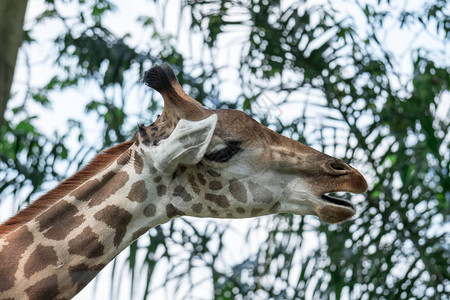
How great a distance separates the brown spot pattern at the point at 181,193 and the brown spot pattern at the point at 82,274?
364mm

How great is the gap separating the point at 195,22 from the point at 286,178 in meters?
2.91

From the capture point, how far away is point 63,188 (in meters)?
2.80

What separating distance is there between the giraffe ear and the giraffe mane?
221 millimetres

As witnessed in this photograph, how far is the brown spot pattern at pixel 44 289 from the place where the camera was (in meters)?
2.52

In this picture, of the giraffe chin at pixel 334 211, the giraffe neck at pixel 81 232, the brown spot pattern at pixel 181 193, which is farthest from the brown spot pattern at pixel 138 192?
the giraffe chin at pixel 334 211

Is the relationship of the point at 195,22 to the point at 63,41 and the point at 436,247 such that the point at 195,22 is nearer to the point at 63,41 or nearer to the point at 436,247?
the point at 63,41

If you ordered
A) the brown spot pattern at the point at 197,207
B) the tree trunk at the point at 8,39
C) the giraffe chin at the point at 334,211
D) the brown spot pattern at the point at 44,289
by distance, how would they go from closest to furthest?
1. the brown spot pattern at the point at 44,289
2. the giraffe chin at the point at 334,211
3. the brown spot pattern at the point at 197,207
4. the tree trunk at the point at 8,39

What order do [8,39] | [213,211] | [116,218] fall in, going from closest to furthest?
1. [116,218]
2. [213,211]
3. [8,39]

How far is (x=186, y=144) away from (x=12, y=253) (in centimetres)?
71

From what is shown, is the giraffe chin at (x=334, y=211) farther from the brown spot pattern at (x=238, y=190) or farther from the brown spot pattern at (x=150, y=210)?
the brown spot pattern at (x=150, y=210)

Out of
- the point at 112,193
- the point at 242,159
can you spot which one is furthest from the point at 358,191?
the point at 112,193

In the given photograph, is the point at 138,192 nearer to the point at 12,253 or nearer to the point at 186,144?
the point at 186,144

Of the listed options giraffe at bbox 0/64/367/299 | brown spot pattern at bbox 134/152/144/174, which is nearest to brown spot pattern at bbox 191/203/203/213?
giraffe at bbox 0/64/367/299

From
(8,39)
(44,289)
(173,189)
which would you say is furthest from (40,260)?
(8,39)
